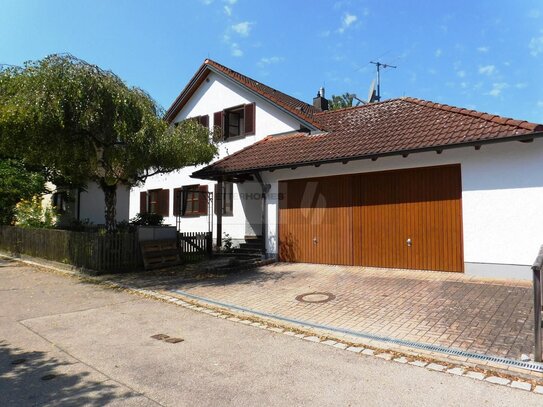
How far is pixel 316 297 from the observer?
26.3 ft

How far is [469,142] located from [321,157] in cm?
389

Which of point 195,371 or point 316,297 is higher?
point 316,297

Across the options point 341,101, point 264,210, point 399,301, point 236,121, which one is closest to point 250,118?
point 236,121

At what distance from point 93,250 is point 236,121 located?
350 inches

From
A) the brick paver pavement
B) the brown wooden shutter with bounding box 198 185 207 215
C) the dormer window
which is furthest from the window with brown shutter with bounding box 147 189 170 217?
the brick paver pavement

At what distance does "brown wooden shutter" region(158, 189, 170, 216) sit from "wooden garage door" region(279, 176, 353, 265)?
26.3ft

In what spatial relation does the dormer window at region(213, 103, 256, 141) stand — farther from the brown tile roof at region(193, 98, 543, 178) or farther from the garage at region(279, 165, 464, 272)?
the garage at region(279, 165, 464, 272)

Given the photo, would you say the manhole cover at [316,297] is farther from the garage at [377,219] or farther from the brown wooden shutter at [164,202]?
the brown wooden shutter at [164,202]

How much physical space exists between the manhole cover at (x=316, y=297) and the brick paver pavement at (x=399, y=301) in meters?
0.13

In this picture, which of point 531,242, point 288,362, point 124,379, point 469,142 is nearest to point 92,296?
point 124,379

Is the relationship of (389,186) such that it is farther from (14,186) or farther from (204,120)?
(14,186)

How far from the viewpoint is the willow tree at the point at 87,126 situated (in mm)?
8938

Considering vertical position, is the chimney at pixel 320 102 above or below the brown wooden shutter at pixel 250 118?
above

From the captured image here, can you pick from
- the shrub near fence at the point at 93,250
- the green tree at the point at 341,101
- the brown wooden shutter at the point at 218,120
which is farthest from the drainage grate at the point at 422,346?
the green tree at the point at 341,101
